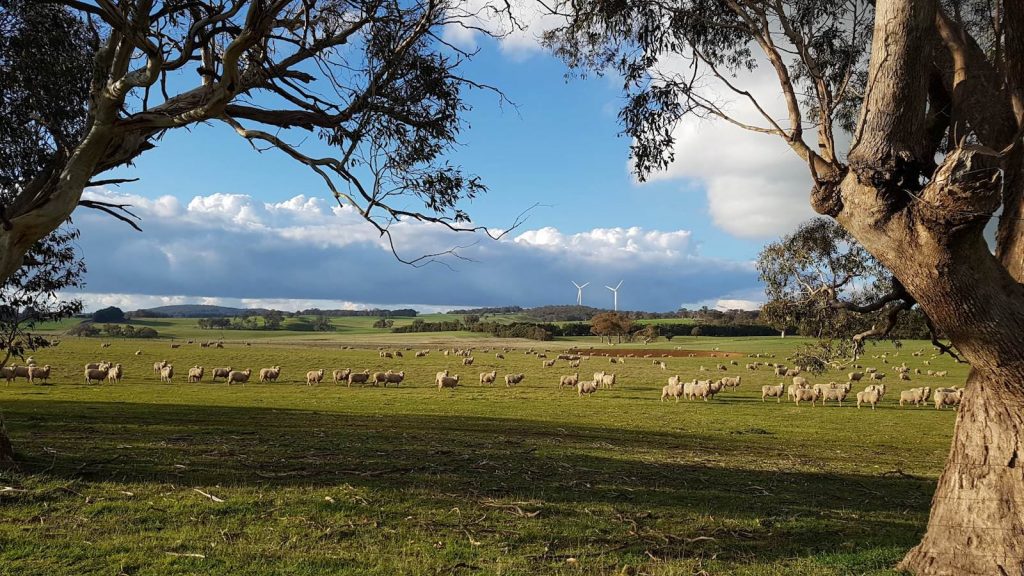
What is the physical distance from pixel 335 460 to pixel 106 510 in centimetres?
471

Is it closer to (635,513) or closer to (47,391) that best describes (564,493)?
(635,513)

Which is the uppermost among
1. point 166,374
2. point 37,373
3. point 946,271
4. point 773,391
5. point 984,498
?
point 946,271

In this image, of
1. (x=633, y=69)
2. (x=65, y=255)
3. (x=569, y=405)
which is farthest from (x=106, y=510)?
(x=569, y=405)

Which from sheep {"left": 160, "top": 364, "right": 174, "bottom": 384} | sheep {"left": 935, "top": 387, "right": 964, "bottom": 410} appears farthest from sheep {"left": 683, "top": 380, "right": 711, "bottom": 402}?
sheep {"left": 160, "top": 364, "right": 174, "bottom": 384}

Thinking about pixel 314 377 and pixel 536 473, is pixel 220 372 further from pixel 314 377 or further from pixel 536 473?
pixel 536 473

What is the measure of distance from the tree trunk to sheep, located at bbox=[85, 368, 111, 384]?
135 ft

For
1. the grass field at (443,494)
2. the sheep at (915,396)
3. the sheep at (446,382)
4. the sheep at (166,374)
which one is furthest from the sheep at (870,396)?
the sheep at (166,374)

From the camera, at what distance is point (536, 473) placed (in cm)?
1192

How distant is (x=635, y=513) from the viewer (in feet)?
29.5

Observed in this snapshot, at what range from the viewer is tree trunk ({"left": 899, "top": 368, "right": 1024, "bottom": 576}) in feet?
21.3

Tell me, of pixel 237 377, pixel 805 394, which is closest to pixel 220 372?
pixel 237 377

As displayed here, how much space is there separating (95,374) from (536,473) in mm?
35034

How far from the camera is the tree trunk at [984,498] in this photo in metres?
6.49

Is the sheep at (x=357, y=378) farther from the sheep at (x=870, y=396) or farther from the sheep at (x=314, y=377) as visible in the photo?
the sheep at (x=870, y=396)
